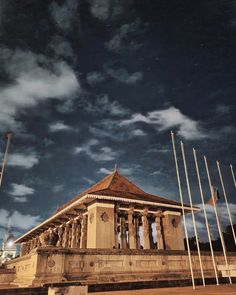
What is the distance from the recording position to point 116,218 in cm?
2212

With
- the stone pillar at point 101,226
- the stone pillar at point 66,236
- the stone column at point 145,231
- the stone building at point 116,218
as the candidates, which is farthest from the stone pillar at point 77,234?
the stone column at point 145,231

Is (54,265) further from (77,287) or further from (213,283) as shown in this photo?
(213,283)

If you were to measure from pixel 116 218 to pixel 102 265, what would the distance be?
809 centimetres

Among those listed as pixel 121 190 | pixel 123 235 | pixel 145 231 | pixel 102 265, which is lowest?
pixel 102 265

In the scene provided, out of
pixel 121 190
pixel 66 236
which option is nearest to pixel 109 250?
pixel 121 190

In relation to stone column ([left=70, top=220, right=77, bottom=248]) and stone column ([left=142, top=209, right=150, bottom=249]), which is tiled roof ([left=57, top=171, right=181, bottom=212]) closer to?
stone column ([left=142, top=209, right=150, bottom=249])

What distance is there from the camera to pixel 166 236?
24.4 m

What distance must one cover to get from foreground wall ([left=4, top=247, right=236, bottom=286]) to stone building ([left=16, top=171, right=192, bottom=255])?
5.07 meters

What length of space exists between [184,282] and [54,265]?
724cm

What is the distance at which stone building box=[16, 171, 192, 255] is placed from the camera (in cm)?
2116

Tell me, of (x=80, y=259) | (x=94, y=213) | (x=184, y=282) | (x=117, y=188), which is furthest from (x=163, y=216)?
(x=80, y=259)

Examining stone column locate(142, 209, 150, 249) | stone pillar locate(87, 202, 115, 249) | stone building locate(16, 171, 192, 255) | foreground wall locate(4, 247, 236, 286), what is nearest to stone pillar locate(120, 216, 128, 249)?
stone building locate(16, 171, 192, 255)

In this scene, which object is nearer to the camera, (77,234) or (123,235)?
(77,234)

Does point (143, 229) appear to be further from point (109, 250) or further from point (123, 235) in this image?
point (109, 250)
